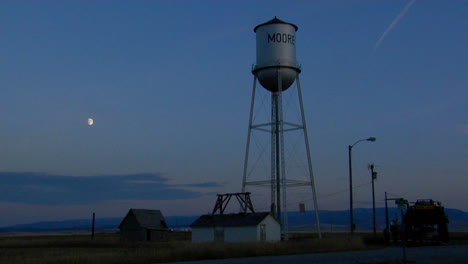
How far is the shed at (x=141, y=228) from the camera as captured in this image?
77.4 meters

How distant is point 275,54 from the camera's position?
5166 centimetres

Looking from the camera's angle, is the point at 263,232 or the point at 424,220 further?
the point at 263,232

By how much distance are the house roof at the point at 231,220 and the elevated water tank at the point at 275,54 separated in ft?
37.3

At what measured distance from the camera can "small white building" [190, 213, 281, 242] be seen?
49.7 metres

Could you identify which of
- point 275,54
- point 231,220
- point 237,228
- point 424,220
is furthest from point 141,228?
point 424,220

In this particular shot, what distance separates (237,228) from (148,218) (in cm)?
3196

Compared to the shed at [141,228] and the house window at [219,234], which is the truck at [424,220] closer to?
the house window at [219,234]

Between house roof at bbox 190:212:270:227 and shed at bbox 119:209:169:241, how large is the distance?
2528 cm

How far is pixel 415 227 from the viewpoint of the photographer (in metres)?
45.8

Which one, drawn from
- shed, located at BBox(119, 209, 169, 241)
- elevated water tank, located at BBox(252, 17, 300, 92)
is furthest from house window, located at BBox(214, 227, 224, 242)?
shed, located at BBox(119, 209, 169, 241)

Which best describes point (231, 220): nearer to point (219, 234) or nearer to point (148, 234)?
point (219, 234)

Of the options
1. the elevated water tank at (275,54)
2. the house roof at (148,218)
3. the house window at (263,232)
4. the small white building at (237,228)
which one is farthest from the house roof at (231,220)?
the house roof at (148,218)

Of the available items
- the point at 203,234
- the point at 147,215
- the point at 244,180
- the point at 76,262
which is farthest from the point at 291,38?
the point at 147,215

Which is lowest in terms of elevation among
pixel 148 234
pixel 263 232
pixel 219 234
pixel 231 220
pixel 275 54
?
pixel 148 234
